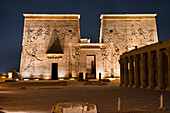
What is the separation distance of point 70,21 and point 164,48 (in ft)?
71.9

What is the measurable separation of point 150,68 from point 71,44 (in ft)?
63.2

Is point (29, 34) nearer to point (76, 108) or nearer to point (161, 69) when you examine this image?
point (161, 69)

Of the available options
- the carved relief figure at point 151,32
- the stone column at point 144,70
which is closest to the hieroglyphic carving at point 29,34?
the carved relief figure at point 151,32

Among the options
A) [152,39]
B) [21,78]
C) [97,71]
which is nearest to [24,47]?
[21,78]

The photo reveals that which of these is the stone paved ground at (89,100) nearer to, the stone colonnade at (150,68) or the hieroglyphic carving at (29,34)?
the stone colonnade at (150,68)

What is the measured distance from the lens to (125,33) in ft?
115

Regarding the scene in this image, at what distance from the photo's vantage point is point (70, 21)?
114 ft

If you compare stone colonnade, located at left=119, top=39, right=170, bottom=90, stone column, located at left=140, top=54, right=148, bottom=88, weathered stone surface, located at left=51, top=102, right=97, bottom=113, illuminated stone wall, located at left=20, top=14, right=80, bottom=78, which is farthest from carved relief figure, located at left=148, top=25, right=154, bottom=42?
weathered stone surface, located at left=51, top=102, right=97, bottom=113

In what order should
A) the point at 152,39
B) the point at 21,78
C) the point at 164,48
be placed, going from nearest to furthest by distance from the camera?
the point at 164,48
the point at 21,78
the point at 152,39

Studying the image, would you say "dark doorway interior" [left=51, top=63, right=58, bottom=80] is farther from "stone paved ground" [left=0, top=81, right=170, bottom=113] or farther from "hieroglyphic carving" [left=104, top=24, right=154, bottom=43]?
"stone paved ground" [left=0, top=81, right=170, bottom=113]

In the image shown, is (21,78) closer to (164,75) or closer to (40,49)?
(40,49)

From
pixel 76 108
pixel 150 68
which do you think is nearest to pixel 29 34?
pixel 150 68

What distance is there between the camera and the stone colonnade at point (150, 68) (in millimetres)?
15344

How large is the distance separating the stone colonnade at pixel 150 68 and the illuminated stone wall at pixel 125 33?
496 inches
